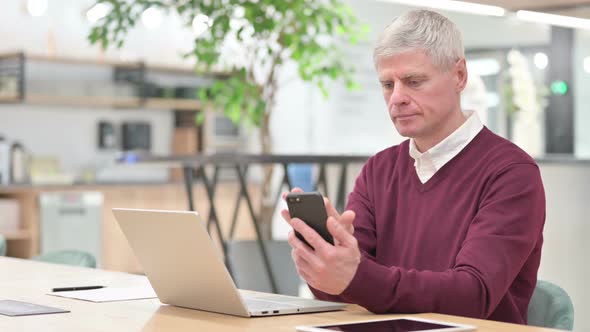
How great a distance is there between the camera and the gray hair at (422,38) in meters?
2.09

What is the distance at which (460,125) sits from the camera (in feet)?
7.20

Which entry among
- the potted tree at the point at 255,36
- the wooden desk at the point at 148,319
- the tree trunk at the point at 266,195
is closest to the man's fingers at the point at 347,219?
the wooden desk at the point at 148,319

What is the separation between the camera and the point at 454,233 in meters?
2.09

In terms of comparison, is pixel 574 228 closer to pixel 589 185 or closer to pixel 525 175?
pixel 589 185

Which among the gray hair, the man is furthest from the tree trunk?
the gray hair

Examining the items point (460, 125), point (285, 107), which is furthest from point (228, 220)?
point (460, 125)

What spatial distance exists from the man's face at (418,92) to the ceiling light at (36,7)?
22.0ft

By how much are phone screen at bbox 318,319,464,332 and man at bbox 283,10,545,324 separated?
0.43 ft

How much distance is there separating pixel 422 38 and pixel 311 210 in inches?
22.3

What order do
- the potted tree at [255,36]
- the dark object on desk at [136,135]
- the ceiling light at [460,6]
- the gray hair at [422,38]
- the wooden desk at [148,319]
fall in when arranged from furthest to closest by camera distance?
the dark object on desk at [136,135] → the potted tree at [255,36] → the ceiling light at [460,6] → the gray hair at [422,38] → the wooden desk at [148,319]

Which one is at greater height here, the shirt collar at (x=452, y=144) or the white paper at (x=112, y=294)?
the shirt collar at (x=452, y=144)

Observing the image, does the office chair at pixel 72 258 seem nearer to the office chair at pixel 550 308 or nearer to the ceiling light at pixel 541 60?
the office chair at pixel 550 308

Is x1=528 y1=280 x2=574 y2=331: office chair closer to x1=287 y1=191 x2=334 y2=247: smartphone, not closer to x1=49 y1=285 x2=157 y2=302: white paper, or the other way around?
x1=287 y1=191 x2=334 y2=247: smartphone

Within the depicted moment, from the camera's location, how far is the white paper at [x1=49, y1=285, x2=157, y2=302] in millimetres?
2123
